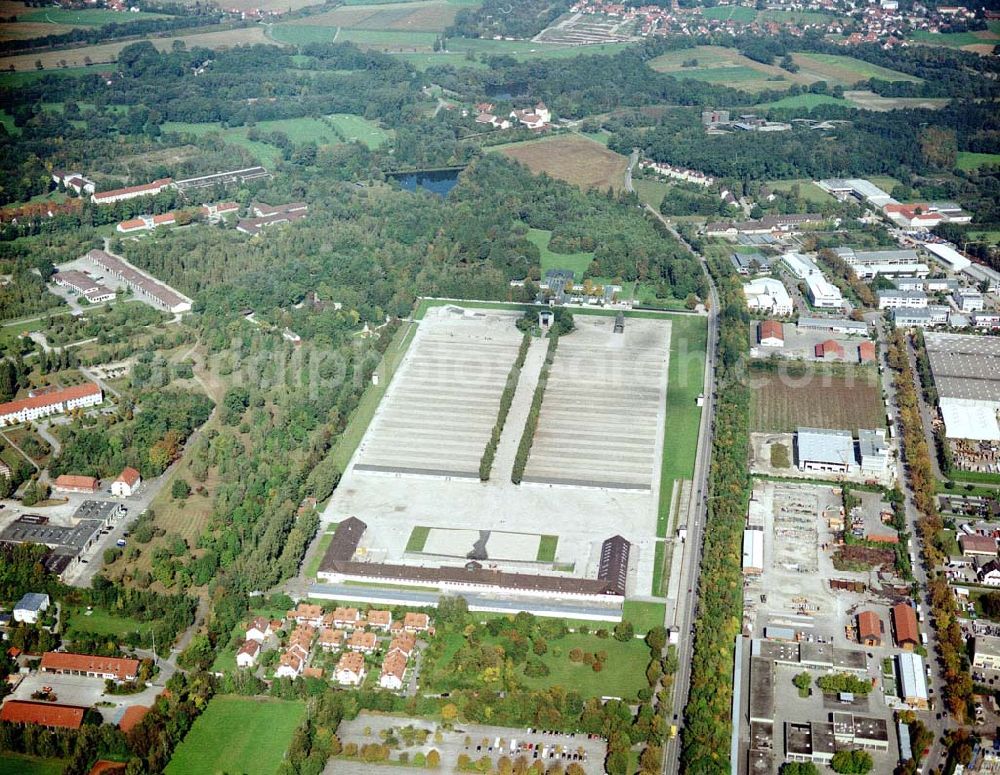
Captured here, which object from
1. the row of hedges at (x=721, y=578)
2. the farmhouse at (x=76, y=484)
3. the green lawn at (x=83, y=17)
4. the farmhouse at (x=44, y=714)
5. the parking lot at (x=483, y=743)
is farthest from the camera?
the green lawn at (x=83, y=17)

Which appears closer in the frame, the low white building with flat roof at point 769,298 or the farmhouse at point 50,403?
the farmhouse at point 50,403

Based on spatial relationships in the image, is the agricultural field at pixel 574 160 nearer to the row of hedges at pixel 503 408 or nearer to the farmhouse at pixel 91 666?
the row of hedges at pixel 503 408

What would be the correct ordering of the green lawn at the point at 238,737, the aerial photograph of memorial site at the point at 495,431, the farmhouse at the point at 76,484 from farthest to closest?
1. the farmhouse at the point at 76,484
2. the aerial photograph of memorial site at the point at 495,431
3. the green lawn at the point at 238,737

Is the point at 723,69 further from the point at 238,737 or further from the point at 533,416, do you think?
the point at 238,737

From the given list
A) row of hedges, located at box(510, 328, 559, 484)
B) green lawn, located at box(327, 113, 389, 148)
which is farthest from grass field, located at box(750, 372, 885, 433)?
green lawn, located at box(327, 113, 389, 148)

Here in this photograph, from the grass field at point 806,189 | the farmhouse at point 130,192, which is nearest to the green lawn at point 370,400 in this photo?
the farmhouse at point 130,192

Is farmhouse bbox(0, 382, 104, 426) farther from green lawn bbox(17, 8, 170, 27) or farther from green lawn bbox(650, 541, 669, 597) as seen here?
green lawn bbox(17, 8, 170, 27)
